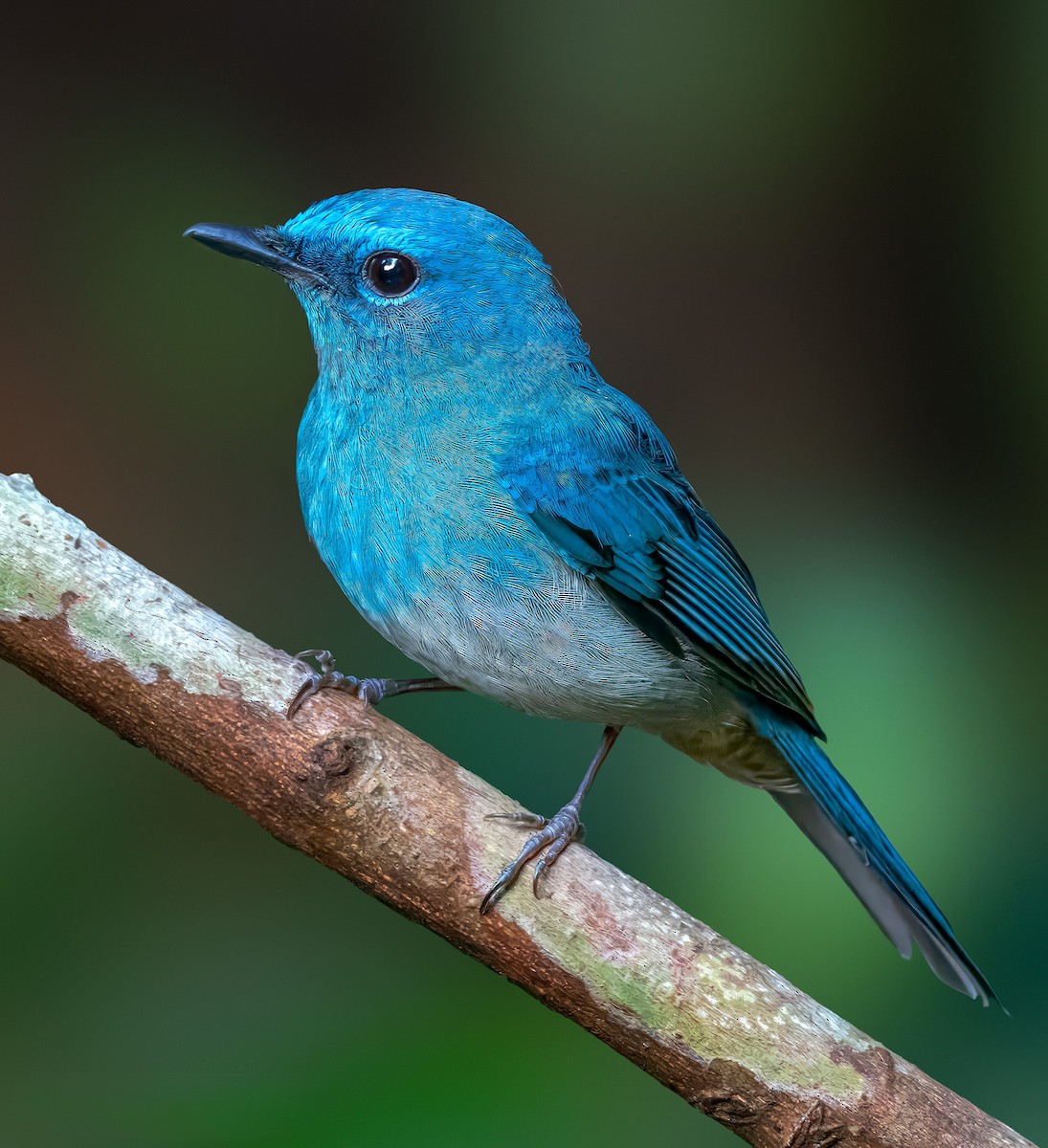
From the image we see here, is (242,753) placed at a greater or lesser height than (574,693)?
lesser

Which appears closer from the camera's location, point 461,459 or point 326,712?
point 326,712

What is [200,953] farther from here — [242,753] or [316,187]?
[316,187]

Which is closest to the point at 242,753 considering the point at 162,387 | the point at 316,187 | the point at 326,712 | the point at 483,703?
the point at 326,712

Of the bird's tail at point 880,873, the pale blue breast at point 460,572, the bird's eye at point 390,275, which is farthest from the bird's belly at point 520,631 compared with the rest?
the bird's eye at point 390,275

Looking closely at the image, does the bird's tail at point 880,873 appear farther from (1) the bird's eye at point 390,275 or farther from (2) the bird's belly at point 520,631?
(1) the bird's eye at point 390,275

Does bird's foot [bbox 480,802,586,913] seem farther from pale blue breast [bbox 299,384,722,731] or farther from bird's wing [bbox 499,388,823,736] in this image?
bird's wing [bbox 499,388,823,736]

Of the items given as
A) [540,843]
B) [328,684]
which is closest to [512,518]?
[328,684]
